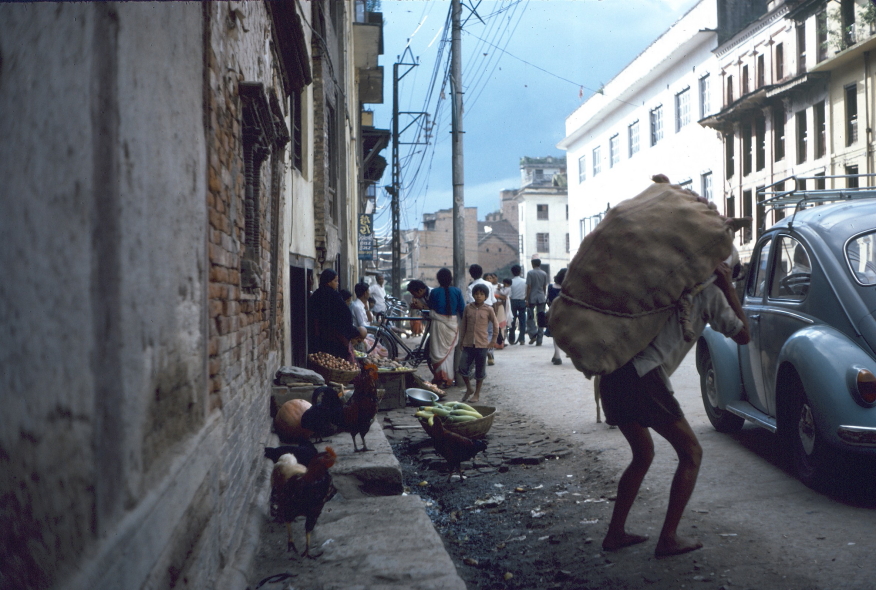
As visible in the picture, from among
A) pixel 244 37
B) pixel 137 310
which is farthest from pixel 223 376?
pixel 244 37

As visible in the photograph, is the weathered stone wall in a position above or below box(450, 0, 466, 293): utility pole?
below

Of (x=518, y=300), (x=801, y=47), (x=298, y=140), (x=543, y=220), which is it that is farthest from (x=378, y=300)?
(x=543, y=220)

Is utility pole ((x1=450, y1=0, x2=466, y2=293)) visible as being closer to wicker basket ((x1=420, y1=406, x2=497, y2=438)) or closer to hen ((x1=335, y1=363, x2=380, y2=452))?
wicker basket ((x1=420, y1=406, x2=497, y2=438))

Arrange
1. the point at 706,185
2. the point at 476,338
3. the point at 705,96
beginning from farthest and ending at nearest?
the point at 706,185, the point at 705,96, the point at 476,338

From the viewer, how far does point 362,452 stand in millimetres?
6160

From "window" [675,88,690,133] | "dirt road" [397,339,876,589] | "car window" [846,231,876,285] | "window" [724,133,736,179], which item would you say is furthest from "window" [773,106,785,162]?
"car window" [846,231,876,285]

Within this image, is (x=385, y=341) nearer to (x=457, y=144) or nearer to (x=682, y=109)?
(x=457, y=144)

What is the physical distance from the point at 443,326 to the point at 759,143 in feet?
63.8

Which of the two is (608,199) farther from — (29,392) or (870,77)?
(29,392)

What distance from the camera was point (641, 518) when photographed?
15.0 feet

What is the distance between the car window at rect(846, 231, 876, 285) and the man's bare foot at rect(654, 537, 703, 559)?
220 centimetres

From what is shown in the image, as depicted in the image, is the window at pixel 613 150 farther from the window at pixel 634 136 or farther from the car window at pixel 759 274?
the car window at pixel 759 274

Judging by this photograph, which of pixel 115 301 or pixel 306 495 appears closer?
pixel 115 301

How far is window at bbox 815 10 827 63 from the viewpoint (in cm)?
2219
